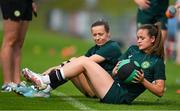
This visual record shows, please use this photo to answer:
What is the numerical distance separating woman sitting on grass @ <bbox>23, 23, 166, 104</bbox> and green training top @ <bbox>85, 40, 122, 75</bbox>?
1.56ft

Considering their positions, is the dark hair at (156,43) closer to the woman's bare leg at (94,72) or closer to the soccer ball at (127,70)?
the soccer ball at (127,70)

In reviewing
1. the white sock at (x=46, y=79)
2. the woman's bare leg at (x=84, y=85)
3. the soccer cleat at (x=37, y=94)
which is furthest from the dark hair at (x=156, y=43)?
the soccer cleat at (x=37, y=94)

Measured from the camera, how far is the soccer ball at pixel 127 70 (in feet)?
32.4

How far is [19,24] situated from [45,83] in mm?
1464

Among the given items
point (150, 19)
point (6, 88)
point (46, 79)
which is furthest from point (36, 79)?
point (150, 19)

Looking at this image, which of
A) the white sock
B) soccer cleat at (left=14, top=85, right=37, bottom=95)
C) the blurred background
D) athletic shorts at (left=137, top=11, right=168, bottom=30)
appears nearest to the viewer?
the white sock

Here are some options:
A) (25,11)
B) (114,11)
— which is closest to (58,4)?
(114,11)

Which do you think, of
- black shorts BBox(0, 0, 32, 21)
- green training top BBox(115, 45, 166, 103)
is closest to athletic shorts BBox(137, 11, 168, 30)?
black shorts BBox(0, 0, 32, 21)

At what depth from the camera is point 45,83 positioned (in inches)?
408

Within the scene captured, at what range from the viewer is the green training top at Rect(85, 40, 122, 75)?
1070 centimetres

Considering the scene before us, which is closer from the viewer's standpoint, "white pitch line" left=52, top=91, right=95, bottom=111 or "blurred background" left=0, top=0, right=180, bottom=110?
"white pitch line" left=52, top=91, right=95, bottom=111

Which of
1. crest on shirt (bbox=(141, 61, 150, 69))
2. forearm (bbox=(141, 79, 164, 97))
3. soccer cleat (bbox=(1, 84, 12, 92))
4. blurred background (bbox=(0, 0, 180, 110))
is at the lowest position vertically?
blurred background (bbox=(0, 0, 180, 110))

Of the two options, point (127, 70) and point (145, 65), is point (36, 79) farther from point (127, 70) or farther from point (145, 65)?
point (145, 65)

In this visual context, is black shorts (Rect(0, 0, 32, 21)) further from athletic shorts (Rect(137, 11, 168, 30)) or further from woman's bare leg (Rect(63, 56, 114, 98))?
athletic shorts (Rect(137, 11, 168, 30))
